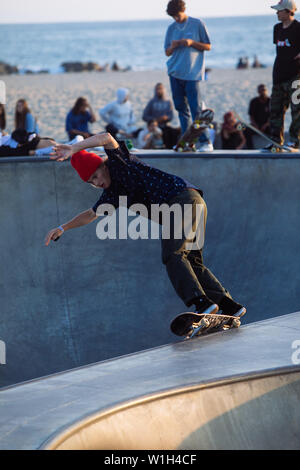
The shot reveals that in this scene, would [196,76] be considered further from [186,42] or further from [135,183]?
[135,183]

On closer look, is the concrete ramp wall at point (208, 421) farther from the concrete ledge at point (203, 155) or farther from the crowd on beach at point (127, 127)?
the crowd on beach at point (127, 127)

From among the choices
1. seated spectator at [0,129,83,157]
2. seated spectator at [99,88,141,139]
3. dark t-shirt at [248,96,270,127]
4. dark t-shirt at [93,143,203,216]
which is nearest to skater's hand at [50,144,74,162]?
dark t-shirt at [93,143,203,216]

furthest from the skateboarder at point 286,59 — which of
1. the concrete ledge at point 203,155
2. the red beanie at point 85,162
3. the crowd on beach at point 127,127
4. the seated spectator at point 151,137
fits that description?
the seated spectator at point 151,137

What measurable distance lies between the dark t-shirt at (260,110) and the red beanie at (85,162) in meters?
7.80

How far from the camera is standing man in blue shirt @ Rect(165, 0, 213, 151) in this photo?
27.7ft

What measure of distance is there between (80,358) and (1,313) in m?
1.02

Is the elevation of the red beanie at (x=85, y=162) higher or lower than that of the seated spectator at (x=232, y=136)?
higher

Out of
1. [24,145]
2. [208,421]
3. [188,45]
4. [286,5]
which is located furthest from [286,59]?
Answer: [208,421]

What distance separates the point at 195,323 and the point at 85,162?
1.42 metres

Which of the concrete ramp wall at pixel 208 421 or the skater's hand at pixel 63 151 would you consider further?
the skater's hand at pixel 63 151

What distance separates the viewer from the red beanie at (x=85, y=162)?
15.6 ft

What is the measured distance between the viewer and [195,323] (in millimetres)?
4762

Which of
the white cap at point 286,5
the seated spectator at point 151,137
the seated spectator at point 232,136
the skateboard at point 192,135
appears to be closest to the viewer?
the white cap at point 286,5

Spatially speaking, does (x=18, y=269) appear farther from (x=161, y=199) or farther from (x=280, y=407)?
(x=280, y=407)
